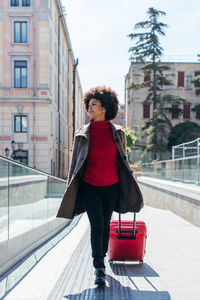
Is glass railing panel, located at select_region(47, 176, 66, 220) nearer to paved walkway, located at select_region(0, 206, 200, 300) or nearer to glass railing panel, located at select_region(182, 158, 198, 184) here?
paved walkway, located at select_region(0, 206, 200, 300)

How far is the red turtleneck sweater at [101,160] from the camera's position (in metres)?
4.03

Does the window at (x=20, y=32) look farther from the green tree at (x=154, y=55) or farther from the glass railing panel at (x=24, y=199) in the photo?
the glass railing panel at (x=24, y=199)

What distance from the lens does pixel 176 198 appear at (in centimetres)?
1254

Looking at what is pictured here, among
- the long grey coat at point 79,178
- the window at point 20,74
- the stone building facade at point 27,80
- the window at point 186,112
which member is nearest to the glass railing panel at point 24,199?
the long grey coat at point 79,178

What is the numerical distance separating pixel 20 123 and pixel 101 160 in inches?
1035

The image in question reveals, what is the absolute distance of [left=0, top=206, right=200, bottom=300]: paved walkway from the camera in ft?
12.0

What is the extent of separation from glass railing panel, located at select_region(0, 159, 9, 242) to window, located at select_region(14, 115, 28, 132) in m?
25.2

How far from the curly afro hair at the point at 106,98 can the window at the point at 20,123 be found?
2567cm

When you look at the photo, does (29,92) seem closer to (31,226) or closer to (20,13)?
(20,13)

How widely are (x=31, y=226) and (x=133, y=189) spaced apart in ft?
7.40

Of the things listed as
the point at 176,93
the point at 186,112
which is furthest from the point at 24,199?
the point at 176,93

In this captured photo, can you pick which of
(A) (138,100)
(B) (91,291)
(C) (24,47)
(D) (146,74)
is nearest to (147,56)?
(D) (146,74)

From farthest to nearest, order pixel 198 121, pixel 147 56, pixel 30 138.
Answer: pixel 198 121, pixel 147 56, pixel 30 138

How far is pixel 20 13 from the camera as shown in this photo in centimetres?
2955
